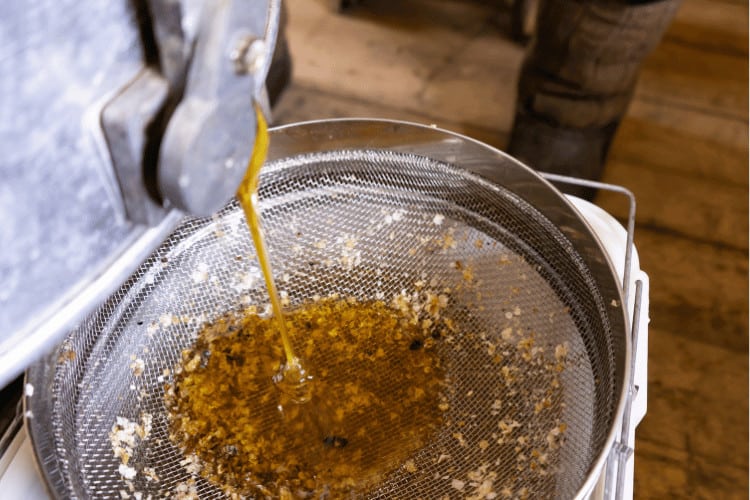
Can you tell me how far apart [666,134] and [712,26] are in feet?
1.72

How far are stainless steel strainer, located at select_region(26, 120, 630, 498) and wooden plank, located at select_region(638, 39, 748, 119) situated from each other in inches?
47.4

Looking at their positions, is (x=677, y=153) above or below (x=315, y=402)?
below

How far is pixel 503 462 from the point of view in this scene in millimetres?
692

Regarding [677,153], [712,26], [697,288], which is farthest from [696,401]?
[712,26]

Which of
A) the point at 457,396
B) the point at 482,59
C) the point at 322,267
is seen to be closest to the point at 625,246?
the point at 457,396

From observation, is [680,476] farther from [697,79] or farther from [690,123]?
[697,79]

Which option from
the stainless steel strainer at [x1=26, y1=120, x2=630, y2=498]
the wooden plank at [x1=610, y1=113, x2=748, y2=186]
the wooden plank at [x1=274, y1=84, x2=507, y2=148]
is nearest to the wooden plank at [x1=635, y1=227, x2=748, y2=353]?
the wooden plank at [x1=610, y1=113, x2=748, y2=186]

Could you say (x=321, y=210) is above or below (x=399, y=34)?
above

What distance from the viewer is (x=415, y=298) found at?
0.85m

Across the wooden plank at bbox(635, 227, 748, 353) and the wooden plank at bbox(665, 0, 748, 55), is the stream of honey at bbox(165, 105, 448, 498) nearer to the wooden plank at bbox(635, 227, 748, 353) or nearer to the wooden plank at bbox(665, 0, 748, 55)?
the wooden plank at bbox(635, 227, 748, 353)

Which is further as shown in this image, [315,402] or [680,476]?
[680,476]

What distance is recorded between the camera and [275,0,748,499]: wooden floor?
1.23 m

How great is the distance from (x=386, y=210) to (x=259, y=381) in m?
0.27

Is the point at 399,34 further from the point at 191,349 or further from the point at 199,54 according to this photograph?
the point at 199,54
